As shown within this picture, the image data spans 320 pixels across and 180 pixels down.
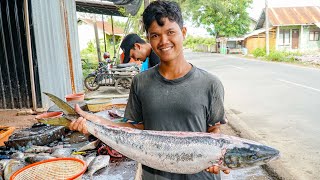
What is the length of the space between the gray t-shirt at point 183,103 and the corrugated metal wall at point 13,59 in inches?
233

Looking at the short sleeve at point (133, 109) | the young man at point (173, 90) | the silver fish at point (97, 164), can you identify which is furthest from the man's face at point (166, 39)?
the silver fish at point (97, 164)

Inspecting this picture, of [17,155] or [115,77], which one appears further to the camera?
[115,77]

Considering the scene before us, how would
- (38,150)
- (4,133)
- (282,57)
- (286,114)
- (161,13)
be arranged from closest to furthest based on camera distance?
(161,13), (38,150), (4,133), (286,114), (282,57)

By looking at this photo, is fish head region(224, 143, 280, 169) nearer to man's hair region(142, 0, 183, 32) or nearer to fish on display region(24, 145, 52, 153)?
man's hair region(142, 0, 183, 32)

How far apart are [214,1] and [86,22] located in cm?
2132

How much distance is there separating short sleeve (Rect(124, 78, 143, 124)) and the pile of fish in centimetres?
93

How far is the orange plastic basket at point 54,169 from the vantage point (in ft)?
7.63

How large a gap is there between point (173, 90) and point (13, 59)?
635 centimetres

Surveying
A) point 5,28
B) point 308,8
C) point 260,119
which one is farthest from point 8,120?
point 308,8

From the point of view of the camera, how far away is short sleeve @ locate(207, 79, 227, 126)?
212cm

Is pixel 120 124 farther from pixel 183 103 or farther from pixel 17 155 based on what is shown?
pixel 17 155

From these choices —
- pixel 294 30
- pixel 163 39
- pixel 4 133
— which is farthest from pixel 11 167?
pixel 294 30

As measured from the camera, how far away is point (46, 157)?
10.3 ft

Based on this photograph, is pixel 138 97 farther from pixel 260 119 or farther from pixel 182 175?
pixel 260 119
